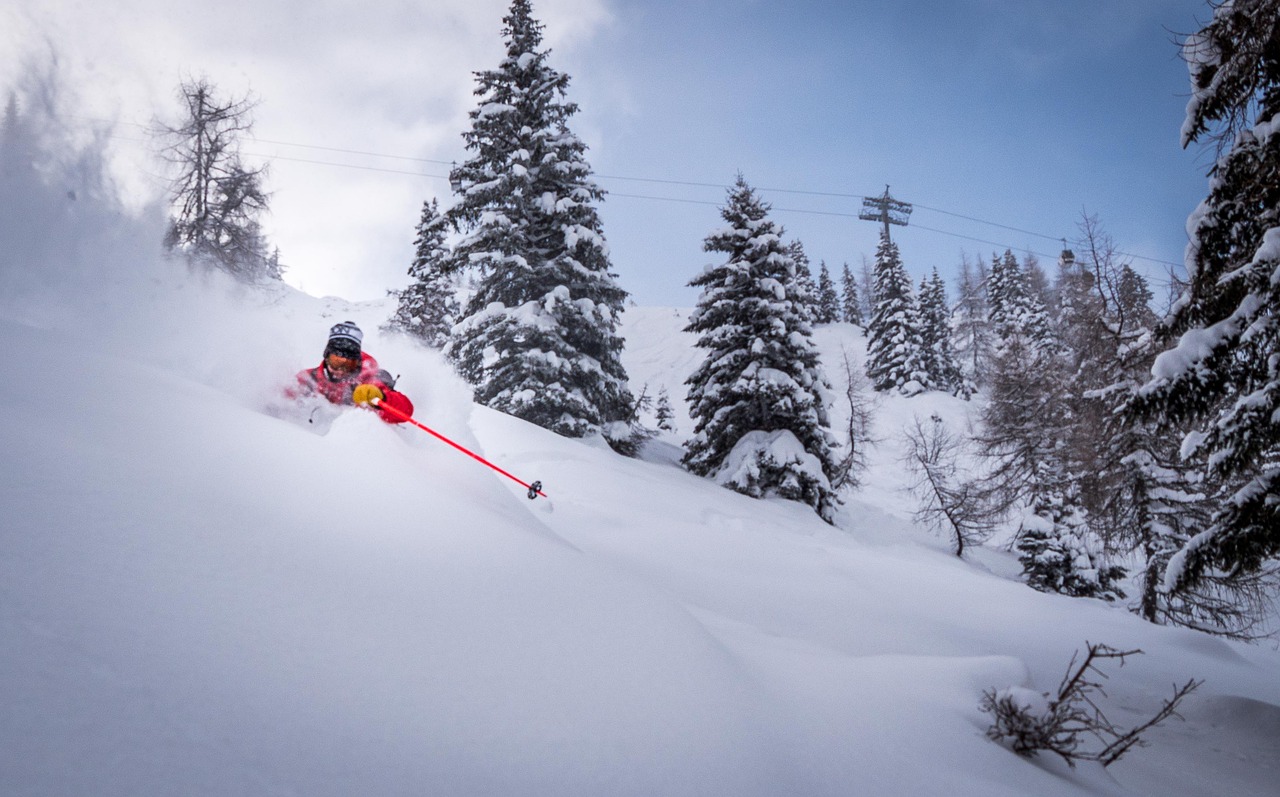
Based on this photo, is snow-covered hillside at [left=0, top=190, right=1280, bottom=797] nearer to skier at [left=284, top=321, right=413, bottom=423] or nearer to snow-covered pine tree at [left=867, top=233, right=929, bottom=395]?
skier at [left=284, top=321, right=413, bottom=423]

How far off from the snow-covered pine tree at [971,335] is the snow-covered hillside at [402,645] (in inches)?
1744

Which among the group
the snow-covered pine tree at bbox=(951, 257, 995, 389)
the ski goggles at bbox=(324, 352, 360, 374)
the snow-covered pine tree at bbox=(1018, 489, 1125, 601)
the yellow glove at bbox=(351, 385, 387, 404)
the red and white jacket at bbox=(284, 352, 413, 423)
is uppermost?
the snow-covered pine tree at bbox=(951, 257, 995, 389)

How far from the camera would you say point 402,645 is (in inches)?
72.1

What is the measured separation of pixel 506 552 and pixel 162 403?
8.18 ft

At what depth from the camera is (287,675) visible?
1.46 metres

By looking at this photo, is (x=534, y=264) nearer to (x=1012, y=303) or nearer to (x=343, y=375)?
(x=343, y=375)

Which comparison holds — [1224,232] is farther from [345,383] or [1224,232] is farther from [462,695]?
[345,383]

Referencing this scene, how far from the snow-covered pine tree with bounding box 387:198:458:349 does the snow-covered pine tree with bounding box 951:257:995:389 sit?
3886 cm

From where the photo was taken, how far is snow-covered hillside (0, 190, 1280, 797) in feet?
4.00

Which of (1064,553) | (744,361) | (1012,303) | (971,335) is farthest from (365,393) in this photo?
(971,335)

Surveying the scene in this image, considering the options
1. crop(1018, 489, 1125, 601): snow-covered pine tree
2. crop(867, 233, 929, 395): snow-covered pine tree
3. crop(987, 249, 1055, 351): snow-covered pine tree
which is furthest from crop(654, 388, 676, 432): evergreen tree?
crop(987, 249, 1055, 351): snow-covered pine tree

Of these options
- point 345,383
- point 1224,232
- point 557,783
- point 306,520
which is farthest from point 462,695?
point 1224,232

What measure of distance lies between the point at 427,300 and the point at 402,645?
80.8 ft

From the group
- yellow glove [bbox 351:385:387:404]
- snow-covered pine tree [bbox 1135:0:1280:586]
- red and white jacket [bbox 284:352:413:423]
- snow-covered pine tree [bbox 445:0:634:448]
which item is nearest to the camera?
snow-covered pine tree [bbox 1135:0:1280:586]
